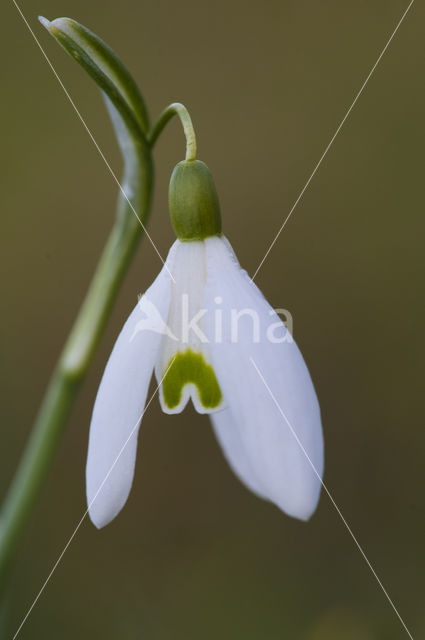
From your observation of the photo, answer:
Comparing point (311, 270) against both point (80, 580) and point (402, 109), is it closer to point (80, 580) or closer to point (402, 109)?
point (402, 109)

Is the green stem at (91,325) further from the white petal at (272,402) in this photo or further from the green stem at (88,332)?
the white petal at (272,402)

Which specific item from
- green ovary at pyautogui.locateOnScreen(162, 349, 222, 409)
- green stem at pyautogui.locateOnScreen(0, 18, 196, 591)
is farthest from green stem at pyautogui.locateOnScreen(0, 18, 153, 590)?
green ovary at pyautogui.locateOnScreen(162, 349, 222, 409)

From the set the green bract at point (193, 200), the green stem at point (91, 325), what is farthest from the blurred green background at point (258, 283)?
the green bract at point (193, 200)

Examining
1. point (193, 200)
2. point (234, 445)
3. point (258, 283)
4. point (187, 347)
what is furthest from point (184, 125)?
point (258, 283)

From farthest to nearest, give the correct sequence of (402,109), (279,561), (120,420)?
1. (402,109)
2. (279,561)
3. (120,420)

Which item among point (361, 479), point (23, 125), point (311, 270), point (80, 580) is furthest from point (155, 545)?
point (23, 125)

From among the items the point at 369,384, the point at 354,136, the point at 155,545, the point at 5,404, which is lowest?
the point at 155,545
